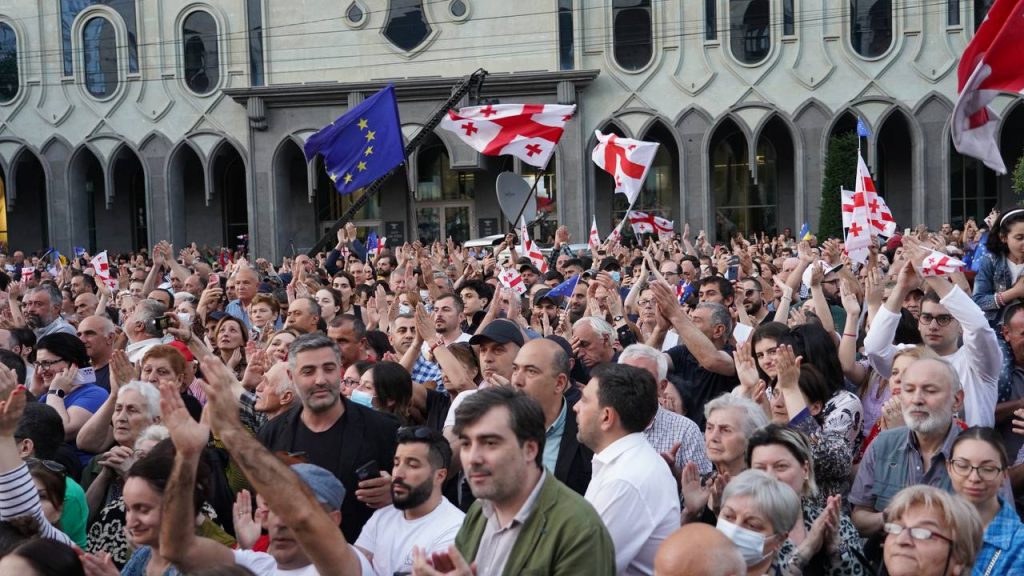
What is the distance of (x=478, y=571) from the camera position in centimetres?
387

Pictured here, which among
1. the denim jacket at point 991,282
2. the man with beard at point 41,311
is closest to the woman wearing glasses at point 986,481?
the denim jacket at point 991,282

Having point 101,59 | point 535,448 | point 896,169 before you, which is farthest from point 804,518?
point 101,59

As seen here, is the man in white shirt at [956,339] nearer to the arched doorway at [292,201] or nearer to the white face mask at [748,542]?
the white face mask at [748,542]

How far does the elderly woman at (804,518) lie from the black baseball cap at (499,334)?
2.00 meters

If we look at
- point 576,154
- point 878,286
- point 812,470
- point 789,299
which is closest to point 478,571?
point 812,470

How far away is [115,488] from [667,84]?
92.9 feet

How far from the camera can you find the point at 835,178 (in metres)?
30.2

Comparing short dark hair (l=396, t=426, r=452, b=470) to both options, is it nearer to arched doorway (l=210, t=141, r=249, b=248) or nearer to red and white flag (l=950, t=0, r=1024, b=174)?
red and white flag (l=950, t=0, r=1024, b=174)

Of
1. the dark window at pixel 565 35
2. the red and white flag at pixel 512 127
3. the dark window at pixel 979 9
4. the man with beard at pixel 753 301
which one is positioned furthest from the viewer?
the dark window at pixel 565 35

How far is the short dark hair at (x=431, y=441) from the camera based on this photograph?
472 cm

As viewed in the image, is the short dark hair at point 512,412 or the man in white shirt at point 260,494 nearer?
the man in white shirt at point 260,494

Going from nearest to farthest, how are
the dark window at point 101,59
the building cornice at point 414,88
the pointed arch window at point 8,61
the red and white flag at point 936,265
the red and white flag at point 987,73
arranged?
1. the red and white flag at point 936,265
2. the red and white flag at point 987,73
3. the building cornice at point 414,88
4. the dark window at point 101,59
5. the pointed arch window at point 8,61

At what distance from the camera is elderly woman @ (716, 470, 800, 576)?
12.5 feet

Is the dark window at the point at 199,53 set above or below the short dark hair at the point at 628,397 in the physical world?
above
